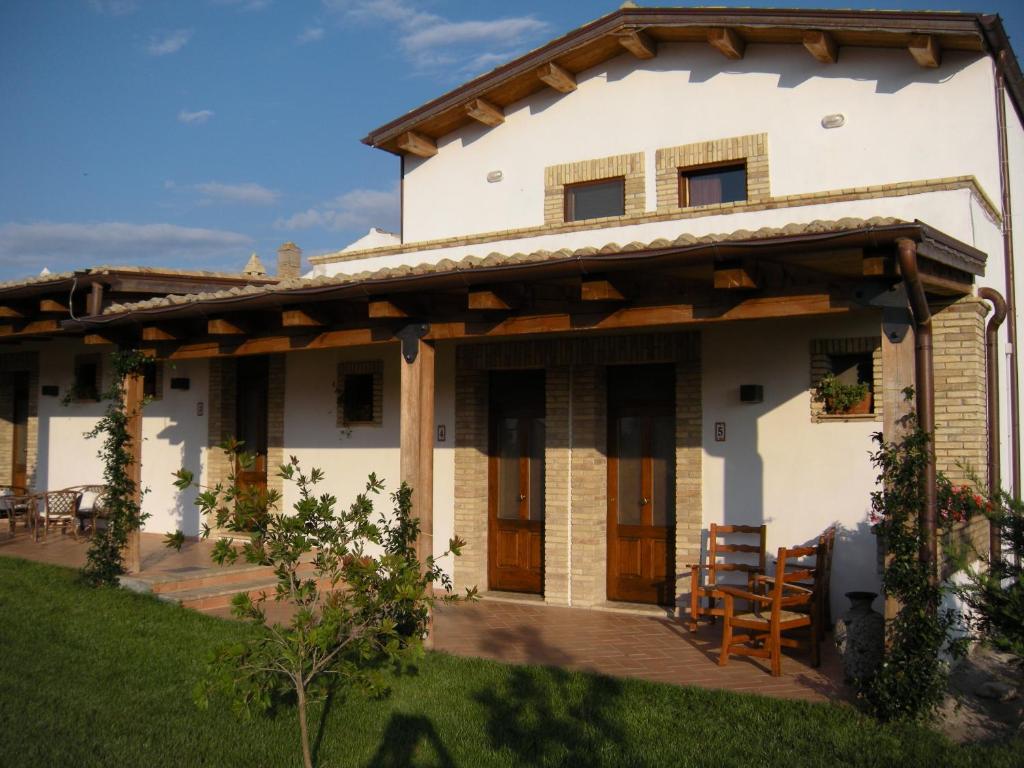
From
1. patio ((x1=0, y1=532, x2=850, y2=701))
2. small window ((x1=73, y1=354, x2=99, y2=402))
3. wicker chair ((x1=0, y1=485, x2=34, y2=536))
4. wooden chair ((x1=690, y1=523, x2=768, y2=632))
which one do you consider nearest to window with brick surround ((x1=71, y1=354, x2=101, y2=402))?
small window ((x1=73, y1=354, x2=99, y2=402))

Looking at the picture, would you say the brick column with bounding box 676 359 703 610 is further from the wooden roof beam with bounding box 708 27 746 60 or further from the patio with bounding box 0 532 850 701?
the wooden roof beam with bounding box 708 27 746 60

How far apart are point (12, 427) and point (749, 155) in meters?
13.6

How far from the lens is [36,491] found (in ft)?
50.6

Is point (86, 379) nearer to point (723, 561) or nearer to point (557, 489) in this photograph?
point (557, 489)

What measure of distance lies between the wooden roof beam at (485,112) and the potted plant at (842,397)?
18.1 ft

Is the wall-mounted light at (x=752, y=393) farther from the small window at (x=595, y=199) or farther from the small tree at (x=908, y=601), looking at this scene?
the small window at (x=595, y=199)

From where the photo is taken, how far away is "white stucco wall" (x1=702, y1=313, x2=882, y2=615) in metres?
8.26

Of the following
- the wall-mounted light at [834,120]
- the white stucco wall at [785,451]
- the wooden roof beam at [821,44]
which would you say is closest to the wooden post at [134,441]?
the white stucco wall at [785,451]

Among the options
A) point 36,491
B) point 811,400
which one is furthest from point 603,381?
point 36,491

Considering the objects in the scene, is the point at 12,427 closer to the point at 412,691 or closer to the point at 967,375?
the point at 412,691

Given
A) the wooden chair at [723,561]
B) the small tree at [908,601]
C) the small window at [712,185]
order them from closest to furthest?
the small tree at [908,601] → the wooden chair at [723,561] → the small window at [712,185]

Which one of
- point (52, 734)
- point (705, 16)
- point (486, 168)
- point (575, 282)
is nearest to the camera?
point (52, 734)

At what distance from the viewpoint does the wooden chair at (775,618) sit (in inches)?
275

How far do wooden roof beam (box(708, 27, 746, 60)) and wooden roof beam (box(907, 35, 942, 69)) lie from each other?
1758 mm
